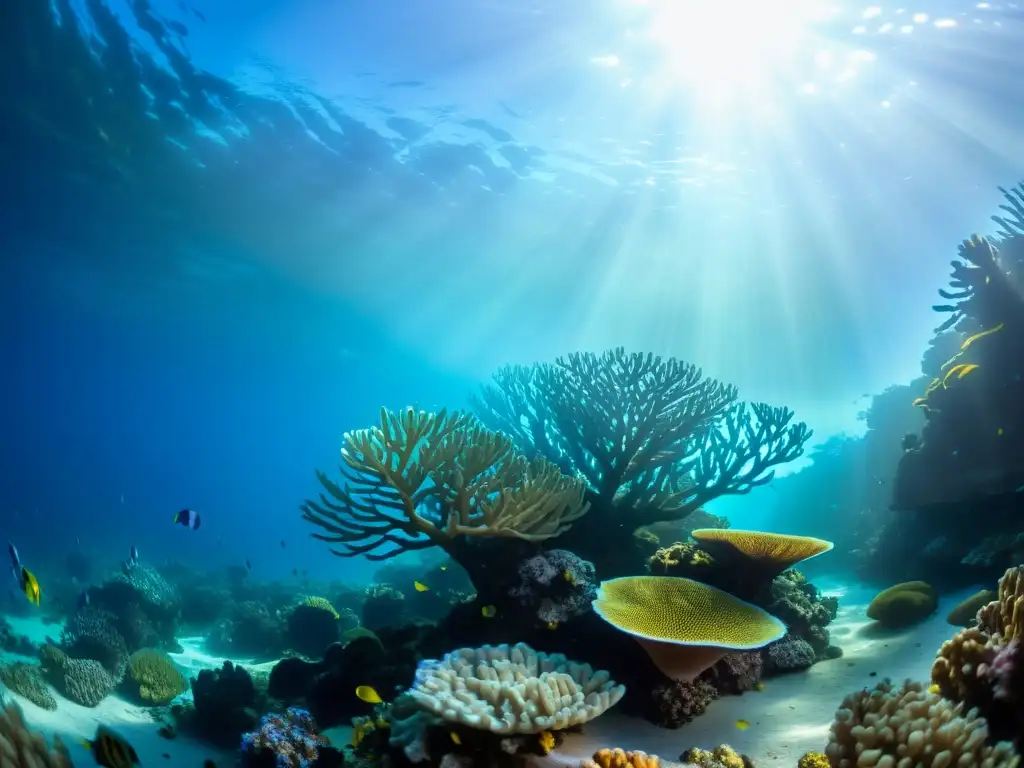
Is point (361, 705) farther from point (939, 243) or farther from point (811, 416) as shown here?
point (811, 416)

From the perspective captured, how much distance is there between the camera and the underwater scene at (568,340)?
4523 millimetres

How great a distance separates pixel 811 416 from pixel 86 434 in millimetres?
143599

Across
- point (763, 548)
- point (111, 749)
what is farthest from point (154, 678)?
point (763, 548)

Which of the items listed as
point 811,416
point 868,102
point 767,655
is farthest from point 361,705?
point 811,416

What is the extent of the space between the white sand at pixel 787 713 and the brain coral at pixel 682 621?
49cm

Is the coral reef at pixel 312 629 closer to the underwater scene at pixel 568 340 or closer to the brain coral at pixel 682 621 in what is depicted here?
the underwater scene at pixel 568 340

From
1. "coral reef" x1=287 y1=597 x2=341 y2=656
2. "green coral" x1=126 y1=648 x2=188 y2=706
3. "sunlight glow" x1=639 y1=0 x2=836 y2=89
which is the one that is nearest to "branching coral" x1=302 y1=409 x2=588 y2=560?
"green coral" x1=126 y1=648 x2=188 y2=706

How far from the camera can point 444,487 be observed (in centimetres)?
584

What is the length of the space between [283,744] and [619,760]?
3.25m

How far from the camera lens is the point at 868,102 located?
14773 mm

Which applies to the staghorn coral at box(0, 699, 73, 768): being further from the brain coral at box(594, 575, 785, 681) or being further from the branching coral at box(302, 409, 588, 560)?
the brain coral at box(594, 575, 785, 681)

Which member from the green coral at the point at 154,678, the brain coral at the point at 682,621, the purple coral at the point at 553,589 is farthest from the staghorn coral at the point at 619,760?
the green coral at the point at 154,678

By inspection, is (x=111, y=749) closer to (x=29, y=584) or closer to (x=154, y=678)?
(x=29, y=584)

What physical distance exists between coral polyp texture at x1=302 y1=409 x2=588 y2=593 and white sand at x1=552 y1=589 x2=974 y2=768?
1956 millimetres
